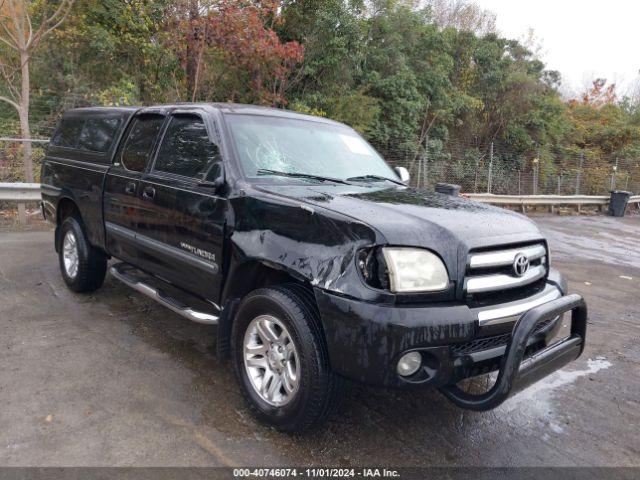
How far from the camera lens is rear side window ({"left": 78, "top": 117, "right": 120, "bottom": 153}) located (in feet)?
15.3

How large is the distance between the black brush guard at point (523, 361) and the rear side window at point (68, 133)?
177 inches

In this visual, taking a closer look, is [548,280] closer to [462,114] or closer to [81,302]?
[81,302]

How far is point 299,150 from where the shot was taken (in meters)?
3.78

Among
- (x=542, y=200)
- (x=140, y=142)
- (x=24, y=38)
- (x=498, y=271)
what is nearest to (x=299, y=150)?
(x=140, y=142)

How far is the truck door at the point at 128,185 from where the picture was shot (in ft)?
13.4

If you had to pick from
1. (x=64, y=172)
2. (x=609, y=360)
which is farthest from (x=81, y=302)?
(x=609, y=360)

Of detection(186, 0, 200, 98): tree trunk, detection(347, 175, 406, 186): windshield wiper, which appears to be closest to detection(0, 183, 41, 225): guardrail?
detection(186, 0, 200, 98): tree trunk

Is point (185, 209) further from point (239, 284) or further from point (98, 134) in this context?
point (98, 134)

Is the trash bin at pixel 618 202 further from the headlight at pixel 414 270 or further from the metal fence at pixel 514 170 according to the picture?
the headlight at pixel 414 270

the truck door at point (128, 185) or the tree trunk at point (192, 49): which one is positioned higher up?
the tree trunk at point (192, 49)

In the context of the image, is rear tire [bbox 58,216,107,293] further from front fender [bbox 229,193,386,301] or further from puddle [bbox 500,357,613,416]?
puddle [bbox 500,357,613,416]

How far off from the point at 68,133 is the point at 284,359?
3980 mm

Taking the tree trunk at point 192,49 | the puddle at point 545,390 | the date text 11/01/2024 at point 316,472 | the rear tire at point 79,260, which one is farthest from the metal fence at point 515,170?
the date text 11/01/2024 at point 316,472

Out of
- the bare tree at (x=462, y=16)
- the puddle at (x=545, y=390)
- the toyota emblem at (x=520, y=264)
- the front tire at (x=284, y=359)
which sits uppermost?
the bare tree at (x=462, y=16)
